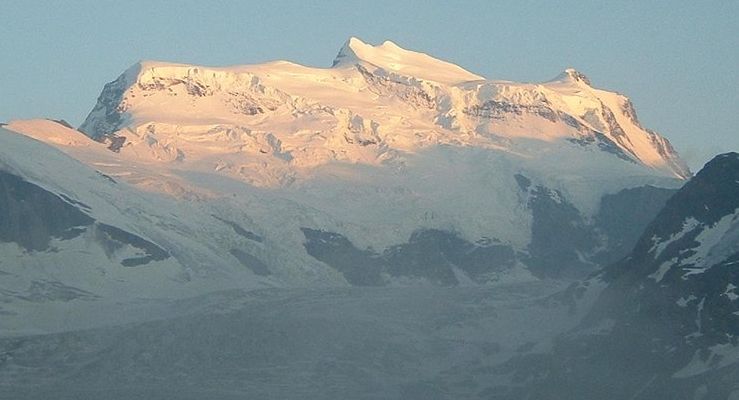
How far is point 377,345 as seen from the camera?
602 feet

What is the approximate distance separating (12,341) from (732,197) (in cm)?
6302

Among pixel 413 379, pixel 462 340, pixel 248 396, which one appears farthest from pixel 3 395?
pixel 462 340

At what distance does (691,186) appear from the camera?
639ft

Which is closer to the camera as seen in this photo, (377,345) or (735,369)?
(735,369)

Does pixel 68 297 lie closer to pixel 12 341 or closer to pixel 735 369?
pixel 12 341

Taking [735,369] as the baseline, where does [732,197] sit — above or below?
above

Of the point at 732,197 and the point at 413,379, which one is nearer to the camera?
the point at 413,379

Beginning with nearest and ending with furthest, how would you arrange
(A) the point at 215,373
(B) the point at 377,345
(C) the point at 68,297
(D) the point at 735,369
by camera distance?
(D) the point at 735,369 < (A) the point at 215,373 < (B) the point at 377,345 < (C) the point at 68,297

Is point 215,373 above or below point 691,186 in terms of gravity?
below

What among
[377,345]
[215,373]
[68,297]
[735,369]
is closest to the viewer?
[735,369]

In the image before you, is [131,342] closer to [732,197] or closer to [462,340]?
[462,340]

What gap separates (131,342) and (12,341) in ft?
33.5

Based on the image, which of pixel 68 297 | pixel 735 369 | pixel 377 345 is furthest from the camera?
pixel 68 297

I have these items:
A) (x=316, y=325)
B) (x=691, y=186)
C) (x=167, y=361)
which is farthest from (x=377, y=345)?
(x=691, y=186)
